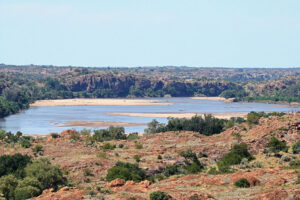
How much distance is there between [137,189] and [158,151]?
19847 mm

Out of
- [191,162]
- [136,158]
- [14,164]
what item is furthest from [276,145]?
[14,164]

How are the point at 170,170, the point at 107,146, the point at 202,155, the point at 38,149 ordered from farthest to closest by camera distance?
the point at 107,146 < the point at 38,149 < the point at 202,155 < the point at 170,170

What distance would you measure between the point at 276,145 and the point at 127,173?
17.2 metres

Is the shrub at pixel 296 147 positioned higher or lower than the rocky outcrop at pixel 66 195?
lower

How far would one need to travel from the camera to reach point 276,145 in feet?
164

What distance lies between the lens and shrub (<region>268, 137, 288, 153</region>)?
49.1 m

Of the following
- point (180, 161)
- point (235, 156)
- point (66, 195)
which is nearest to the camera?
point (66, 195)

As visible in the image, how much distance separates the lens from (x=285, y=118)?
57250 mm

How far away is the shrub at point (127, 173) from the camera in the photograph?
128 ft

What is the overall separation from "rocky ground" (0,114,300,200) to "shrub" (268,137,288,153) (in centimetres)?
80

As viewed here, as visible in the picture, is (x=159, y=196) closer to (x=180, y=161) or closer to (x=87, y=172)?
(x=87, y=172)

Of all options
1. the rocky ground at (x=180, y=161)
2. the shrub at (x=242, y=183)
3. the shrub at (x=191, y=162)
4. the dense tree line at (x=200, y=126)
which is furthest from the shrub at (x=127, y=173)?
the dense tree line at (x=200, y=126)

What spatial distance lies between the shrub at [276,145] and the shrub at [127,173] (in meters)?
14.0

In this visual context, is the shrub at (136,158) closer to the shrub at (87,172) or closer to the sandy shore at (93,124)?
the shrub at (87,172)
